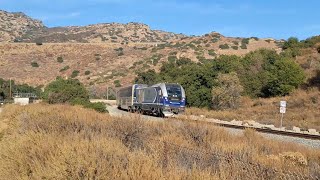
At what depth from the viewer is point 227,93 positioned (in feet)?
173

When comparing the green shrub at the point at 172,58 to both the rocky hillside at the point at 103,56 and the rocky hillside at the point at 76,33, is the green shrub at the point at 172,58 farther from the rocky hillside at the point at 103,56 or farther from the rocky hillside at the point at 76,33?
the rocky hillside at the point at 76,33

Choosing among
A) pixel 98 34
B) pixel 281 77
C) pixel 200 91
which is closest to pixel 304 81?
pixel 281 77

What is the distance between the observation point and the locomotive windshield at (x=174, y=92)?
3947 cm

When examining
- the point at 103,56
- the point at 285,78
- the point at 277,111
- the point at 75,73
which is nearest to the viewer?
the point at 277,111

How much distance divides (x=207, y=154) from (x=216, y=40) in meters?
100.0

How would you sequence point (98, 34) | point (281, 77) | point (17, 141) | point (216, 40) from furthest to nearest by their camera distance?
point (98, 34), point (216, 40), point (281, 77), point (17, 141)

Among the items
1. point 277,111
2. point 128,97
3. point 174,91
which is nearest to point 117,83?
point 128,97

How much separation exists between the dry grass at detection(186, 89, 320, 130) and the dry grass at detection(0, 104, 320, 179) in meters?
21.5

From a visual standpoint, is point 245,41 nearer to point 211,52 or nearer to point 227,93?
point 211,52

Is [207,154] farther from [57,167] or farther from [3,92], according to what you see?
[3,92]

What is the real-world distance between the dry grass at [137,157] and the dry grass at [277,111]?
70.5ft

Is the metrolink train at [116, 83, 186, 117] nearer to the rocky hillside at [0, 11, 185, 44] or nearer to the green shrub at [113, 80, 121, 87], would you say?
the green shrub at [113, 80, 121, 87]

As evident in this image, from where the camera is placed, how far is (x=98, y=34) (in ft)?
471

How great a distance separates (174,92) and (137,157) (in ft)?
103
